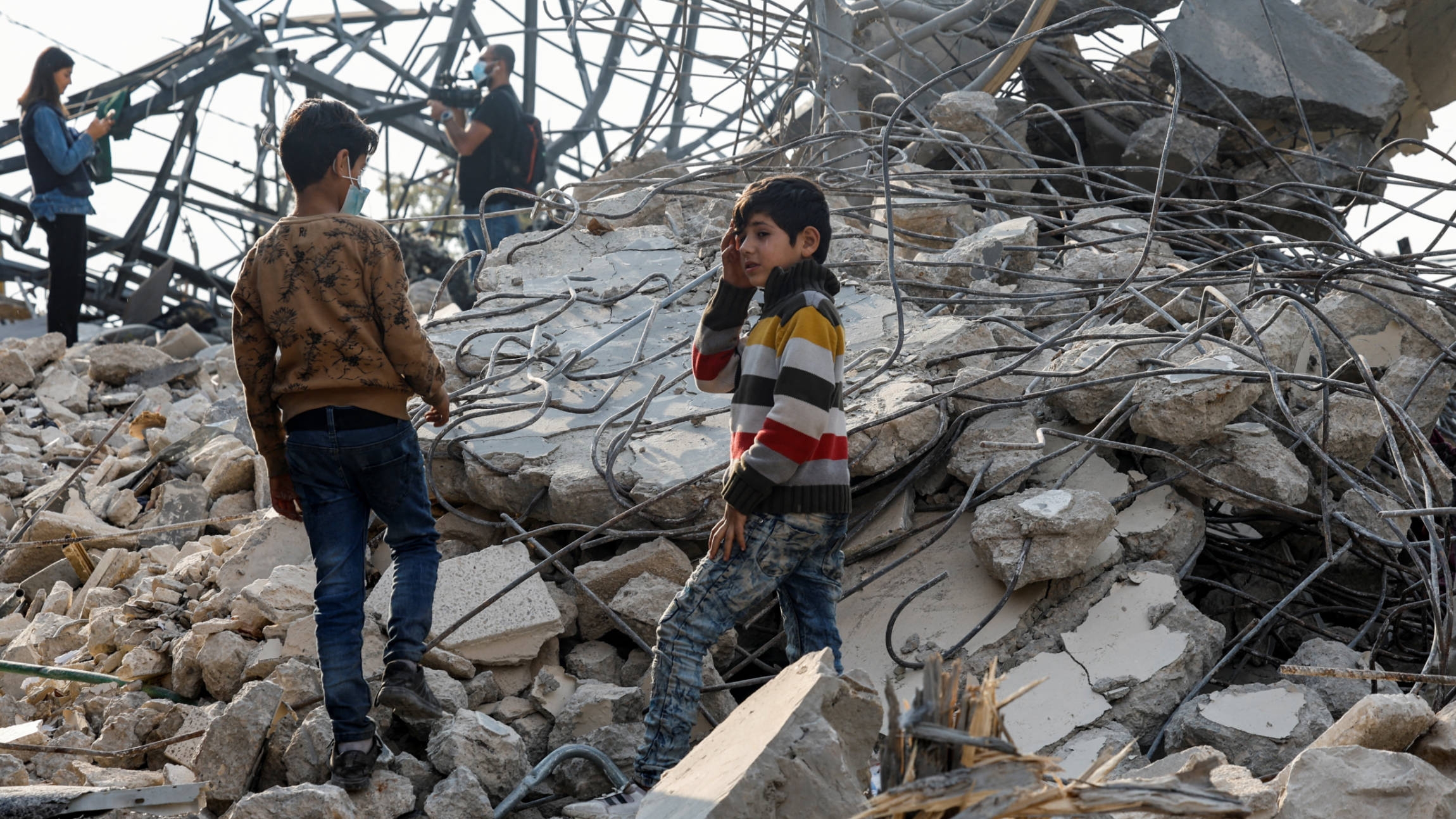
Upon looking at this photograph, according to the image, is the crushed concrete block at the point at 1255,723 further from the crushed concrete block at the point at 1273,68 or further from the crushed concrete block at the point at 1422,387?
the crushed concrete block at the point at 1273,68

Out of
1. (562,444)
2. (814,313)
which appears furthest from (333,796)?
(562,444)

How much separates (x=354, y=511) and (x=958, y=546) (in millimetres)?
1700

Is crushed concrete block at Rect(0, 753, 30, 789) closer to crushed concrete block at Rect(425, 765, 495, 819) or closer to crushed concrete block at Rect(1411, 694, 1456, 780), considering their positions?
crushed concrete block at Rect(425, 765, 495, 819)

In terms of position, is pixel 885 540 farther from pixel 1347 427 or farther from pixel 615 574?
pixel 1347 427

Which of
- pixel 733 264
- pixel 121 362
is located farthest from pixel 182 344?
pixel 733 264

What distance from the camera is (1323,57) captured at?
21.6 ft

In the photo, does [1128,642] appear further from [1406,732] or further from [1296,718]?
[1406,732]

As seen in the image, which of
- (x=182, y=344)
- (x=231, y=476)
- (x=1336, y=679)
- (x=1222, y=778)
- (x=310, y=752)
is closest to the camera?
(x=1222, y=778)

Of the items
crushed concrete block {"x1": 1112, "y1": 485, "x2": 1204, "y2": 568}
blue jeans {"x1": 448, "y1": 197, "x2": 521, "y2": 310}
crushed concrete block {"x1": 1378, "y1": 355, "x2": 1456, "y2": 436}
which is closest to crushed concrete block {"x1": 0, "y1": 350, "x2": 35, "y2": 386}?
blue jeans {"x1": 448, "y1": 197, "x2": 521, "y2": 310}

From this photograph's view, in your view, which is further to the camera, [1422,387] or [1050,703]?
[1422,387]

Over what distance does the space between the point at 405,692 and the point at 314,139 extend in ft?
3.87

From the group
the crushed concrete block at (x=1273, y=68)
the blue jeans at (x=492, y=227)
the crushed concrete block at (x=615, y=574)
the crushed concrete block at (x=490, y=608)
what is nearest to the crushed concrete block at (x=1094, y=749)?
the crushed concrete block at (x=615, y=574)

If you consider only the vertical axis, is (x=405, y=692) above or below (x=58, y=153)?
below

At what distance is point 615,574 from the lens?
311cm
